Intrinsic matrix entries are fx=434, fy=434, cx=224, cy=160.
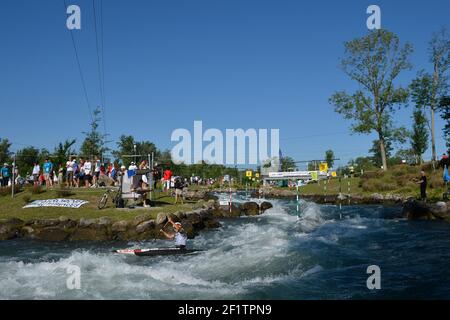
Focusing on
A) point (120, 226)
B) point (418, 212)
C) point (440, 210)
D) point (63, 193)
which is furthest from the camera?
point (63, 193)

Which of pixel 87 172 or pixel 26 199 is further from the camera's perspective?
pixel 87 172

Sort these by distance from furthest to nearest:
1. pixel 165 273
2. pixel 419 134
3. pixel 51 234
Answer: pixel 419 134 < pixel 51 234 < pixel 165 273

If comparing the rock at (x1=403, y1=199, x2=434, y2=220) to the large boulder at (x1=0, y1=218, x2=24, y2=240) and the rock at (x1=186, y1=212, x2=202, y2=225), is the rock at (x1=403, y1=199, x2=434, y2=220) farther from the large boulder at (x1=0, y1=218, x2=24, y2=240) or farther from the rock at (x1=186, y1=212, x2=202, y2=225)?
the large boulder at (x1=0, y1=218, x2=24, y2=240)

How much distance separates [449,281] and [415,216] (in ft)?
47.1

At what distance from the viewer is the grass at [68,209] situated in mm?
22266

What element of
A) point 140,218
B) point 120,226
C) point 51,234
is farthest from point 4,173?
point 140,218

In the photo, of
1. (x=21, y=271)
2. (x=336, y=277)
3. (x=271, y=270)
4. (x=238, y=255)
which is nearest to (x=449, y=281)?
(x=336, y=277)

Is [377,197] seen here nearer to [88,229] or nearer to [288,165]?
[88,229]

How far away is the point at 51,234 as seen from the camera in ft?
66.1

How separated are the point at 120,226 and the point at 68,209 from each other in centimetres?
463

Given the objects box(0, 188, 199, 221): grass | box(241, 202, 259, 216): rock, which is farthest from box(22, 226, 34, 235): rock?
box(241, 202, 259, 216): rock

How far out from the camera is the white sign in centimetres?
2422
